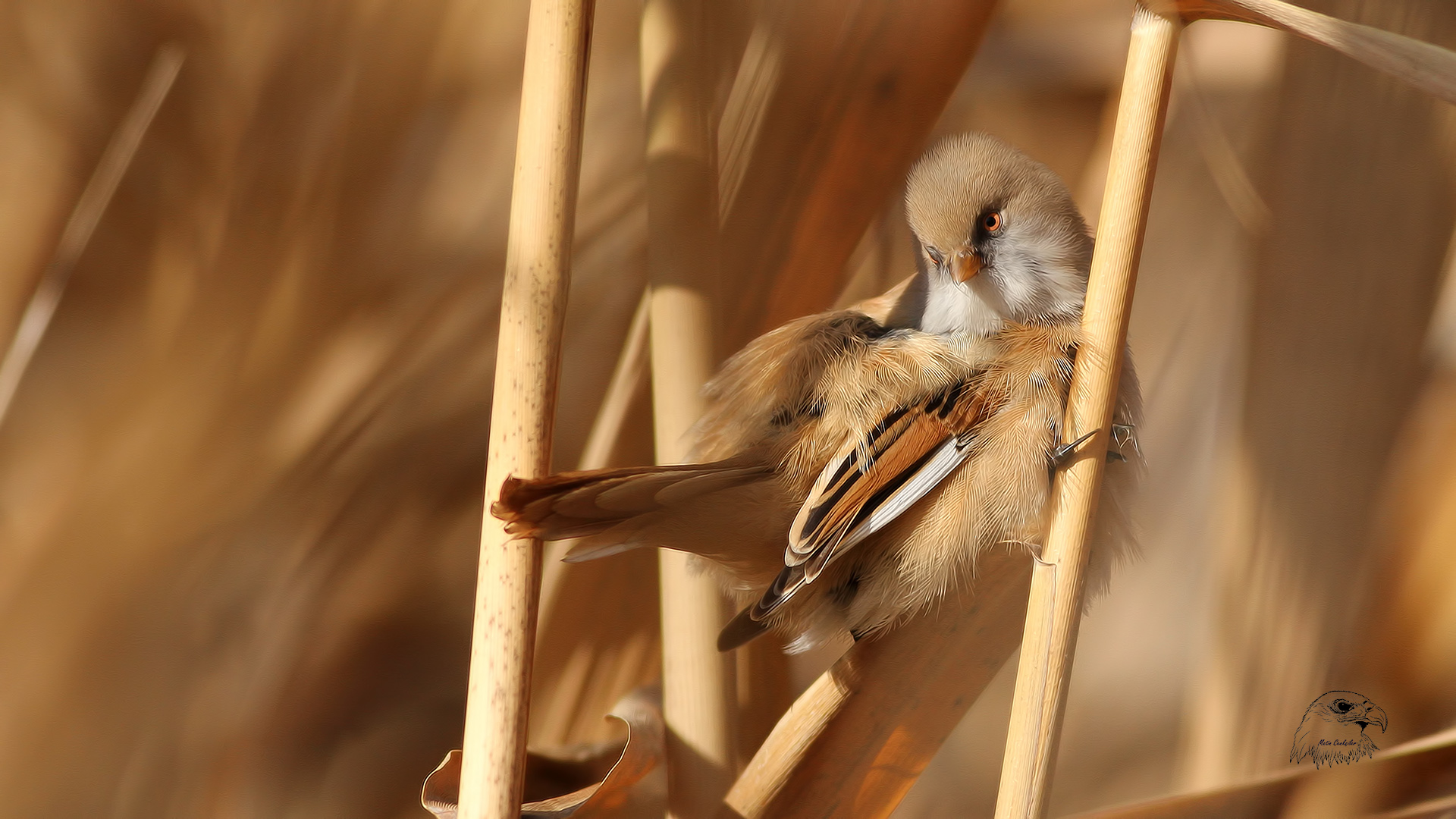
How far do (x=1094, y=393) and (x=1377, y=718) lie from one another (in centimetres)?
64

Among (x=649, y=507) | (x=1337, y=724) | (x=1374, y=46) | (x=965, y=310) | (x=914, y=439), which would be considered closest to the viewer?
(x=1374, y=46)

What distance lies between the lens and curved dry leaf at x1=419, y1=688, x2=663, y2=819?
0.66 m

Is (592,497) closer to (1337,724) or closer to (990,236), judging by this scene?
(990,236)

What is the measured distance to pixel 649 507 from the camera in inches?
21.9

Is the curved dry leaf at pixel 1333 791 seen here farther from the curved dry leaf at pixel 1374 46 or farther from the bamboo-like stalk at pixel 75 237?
the bamboo-like stalk at pixel 75 237

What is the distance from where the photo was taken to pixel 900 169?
0.89 metres

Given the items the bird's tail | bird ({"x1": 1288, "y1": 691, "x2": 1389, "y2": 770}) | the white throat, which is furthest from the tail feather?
bird ({"x1": 1288, "y1": 691, "x2": 1389, "y2": 770})

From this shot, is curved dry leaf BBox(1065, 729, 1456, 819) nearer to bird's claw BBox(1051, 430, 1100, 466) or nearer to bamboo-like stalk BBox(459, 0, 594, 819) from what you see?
bird's claw BBox(1051, 430, 1100, 466)

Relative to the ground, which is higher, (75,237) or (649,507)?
(75,237)

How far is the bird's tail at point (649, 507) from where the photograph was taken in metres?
0.46

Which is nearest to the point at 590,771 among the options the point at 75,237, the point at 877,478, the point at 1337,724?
the point at 877,478

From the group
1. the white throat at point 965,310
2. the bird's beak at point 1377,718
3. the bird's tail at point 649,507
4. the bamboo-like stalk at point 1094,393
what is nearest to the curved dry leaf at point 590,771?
the bird's tail at point 649,507

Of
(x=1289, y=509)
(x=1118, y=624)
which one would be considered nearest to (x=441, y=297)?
(x=1289, y=509)

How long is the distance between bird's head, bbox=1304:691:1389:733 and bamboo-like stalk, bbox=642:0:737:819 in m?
0.62
